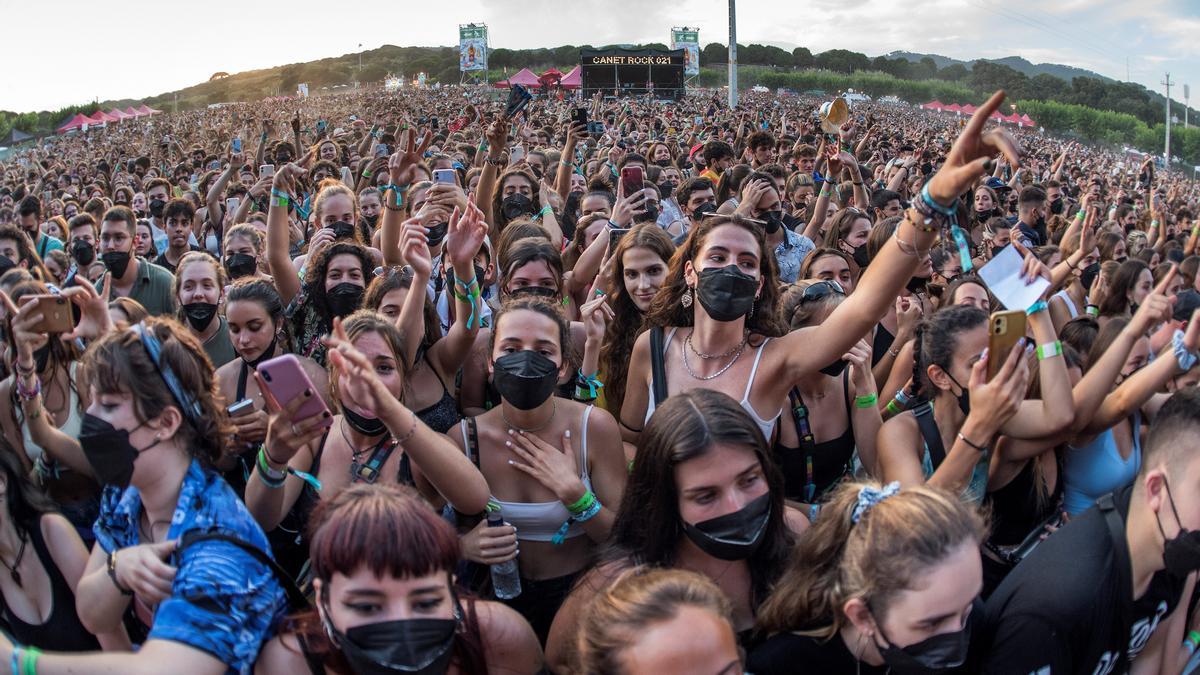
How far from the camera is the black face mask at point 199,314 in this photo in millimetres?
4305

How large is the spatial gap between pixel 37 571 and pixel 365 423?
1.04 metres

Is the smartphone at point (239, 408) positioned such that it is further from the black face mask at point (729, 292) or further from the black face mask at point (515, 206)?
the black face mask at point (515, 206)

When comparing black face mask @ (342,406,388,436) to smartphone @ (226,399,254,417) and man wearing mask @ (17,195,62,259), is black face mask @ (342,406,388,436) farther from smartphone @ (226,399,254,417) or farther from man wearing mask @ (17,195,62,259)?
man wearing mask @ (17,195,62,259)

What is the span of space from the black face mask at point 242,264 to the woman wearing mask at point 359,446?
2.52 m

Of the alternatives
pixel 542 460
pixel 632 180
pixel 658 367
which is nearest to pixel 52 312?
pixel 542 460

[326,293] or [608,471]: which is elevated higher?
[326,293]

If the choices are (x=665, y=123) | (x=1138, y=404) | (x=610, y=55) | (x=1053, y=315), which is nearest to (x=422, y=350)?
(x=1138, y=404)

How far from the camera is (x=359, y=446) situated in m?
3.00

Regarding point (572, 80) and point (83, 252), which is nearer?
point (83, 252)

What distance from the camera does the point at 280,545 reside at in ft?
9.64

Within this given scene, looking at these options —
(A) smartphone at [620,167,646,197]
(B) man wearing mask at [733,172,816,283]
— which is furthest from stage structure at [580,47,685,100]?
(A) smartphone at [620,167,646,197]

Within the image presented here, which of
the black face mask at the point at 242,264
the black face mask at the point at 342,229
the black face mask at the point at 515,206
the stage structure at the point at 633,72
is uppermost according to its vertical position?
the stage structure at the point at 633,72

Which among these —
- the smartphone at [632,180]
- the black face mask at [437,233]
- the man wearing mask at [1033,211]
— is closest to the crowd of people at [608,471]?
the black face mask at [437,233]

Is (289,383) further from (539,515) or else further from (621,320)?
(621,320)
